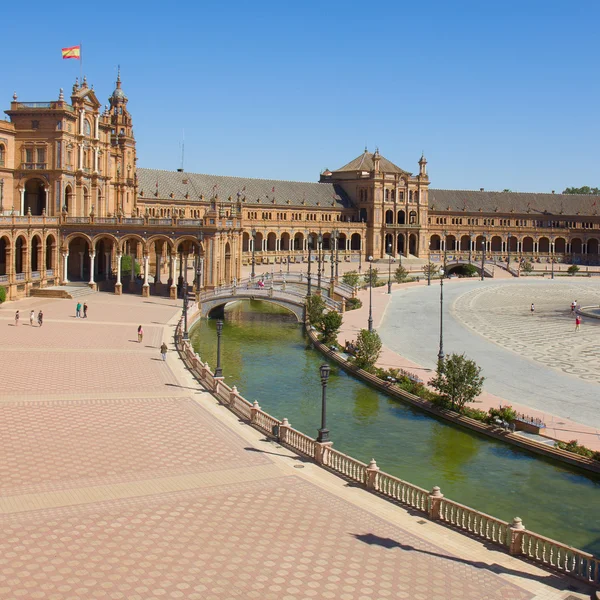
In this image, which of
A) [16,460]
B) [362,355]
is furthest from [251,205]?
[16,460]

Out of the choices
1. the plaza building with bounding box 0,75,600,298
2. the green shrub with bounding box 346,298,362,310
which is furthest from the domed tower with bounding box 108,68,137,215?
the green shrub with bounding box 346,298,362,310

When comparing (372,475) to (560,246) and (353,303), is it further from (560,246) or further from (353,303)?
(560,246)

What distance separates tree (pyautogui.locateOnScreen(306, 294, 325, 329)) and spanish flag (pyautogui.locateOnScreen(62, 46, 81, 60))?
3653cm

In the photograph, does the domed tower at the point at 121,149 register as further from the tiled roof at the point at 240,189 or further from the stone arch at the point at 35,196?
the tiled roof at the point at 240,189

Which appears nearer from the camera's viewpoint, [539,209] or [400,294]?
[400,294]

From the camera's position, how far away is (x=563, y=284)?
11706 centimetres

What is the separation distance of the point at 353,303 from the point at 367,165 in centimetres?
7593

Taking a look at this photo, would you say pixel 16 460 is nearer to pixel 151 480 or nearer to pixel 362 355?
pixel 151 480

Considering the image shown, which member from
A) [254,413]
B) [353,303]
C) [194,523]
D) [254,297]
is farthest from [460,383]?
[353,303]

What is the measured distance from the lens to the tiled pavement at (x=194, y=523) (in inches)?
704

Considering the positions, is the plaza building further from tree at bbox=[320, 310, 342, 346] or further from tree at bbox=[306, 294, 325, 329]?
tree at bbox=[320, 310, 342, 346]

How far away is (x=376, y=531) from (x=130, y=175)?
86.3m

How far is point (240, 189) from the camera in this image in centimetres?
13550

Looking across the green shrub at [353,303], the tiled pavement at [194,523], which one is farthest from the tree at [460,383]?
the green shrub at [353,303]
